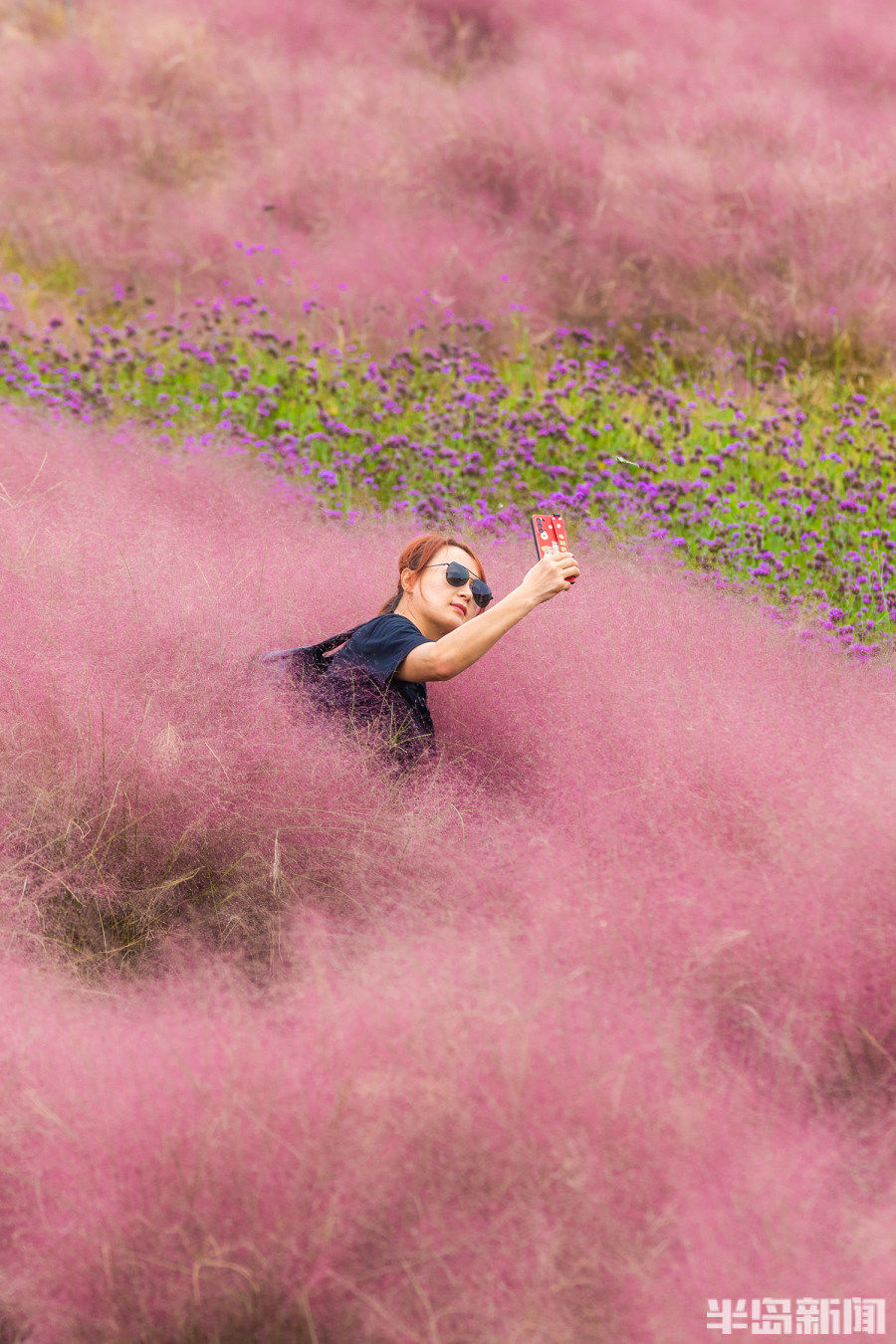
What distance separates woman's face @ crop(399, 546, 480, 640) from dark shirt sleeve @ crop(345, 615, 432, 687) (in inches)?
3.5

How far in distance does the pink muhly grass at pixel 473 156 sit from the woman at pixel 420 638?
3808 millimetres

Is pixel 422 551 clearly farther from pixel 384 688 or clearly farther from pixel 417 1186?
pixel 417 1186

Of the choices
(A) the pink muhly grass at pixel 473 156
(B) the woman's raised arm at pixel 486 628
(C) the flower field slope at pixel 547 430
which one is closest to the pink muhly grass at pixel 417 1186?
(B) the woman's raised arm at pixel 486 628

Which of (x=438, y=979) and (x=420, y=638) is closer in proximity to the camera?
(x=438, y=979)

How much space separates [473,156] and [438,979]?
7.02 meters

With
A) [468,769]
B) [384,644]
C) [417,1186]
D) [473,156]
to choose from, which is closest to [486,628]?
[384,644]

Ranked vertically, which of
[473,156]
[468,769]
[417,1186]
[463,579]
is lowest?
[468,769]

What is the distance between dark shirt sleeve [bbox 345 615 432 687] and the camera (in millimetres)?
2979

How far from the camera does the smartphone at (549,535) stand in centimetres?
301

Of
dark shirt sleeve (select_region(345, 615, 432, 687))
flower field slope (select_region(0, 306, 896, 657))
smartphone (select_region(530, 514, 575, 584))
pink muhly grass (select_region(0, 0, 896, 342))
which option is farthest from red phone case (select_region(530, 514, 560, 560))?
pink muhly grass (select_region(0, 0, 896, 342))

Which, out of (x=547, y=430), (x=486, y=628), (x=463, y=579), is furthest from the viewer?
(x=547, y=430)

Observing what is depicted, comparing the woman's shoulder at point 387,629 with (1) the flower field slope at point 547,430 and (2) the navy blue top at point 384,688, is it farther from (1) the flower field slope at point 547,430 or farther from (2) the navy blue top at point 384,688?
(1) the flower field slope at point 547,430

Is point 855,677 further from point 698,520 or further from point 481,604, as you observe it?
point 698,520

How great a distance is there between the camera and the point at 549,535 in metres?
3.07
